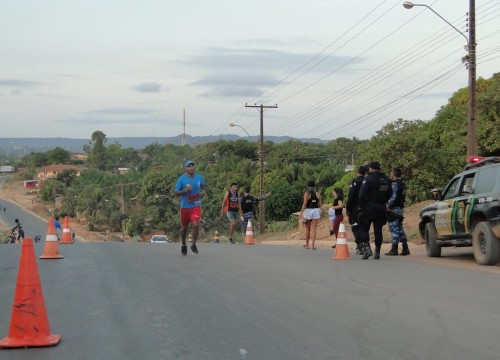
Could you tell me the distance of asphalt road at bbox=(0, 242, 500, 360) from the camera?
5.89 metres

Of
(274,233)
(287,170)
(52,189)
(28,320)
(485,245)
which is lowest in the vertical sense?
(274,233)

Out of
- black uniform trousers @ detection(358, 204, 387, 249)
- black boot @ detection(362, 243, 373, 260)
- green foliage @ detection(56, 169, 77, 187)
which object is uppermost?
green foliage @ detection(56, 169, 77, 187)

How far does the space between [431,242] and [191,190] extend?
209 inches

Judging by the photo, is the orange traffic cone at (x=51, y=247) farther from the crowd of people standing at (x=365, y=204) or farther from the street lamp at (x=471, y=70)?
the street lamp at (x=471, y=70)

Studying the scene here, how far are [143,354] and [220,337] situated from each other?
86 cm

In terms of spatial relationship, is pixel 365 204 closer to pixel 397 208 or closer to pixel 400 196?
pixel 397 208

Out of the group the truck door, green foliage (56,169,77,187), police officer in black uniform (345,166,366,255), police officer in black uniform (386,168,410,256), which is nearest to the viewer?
the truck door

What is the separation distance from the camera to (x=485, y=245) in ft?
39.6

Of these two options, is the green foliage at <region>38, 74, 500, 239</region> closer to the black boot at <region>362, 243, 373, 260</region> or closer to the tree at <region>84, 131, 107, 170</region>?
the black boot at <region>362, 243, 373, 260</region>

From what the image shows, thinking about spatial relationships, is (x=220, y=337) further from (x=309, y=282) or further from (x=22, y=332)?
(x=309, y=282)

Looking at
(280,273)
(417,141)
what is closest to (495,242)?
(280,273)

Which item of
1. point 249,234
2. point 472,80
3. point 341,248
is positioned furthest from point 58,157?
point 341,248

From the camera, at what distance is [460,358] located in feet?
18.5

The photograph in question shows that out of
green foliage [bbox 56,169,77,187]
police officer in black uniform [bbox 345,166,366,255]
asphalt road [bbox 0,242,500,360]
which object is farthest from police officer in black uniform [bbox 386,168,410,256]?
green foliage [bbox 56,169,77,187]
